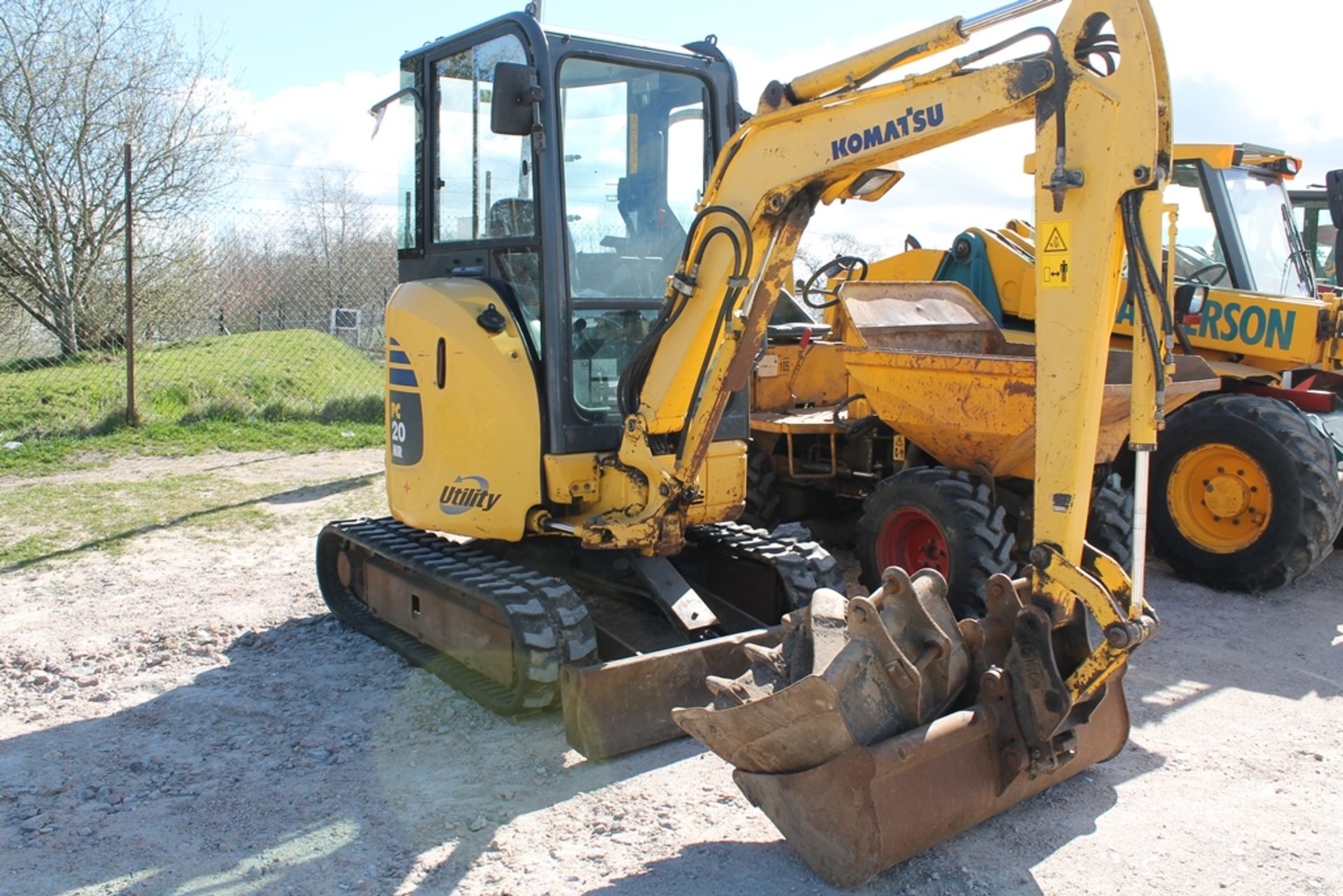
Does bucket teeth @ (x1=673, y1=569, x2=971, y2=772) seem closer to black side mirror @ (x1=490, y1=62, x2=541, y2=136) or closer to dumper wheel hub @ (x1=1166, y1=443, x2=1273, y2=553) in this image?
black side mirror @ (x1=490, y1=62, x2=541, y2=136)

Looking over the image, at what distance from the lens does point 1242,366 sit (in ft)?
23.7

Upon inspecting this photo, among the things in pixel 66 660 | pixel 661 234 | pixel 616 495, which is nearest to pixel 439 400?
pixel 616 495

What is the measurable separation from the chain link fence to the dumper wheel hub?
8.43 meters

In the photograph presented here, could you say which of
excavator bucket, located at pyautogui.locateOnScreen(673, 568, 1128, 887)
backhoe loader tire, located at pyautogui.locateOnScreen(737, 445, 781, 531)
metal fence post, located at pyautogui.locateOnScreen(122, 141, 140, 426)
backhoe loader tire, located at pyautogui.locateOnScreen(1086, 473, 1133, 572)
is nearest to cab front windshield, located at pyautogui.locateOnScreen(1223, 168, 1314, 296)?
backhoe loader tire, located at pyautogui.locateOnScreen(1086, 473, 1133, 572)

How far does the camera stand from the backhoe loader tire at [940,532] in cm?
543

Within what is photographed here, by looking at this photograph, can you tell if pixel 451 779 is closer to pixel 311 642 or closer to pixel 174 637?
pixel 311 642

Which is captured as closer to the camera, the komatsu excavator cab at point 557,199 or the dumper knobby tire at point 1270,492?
the komatsu excavator cab at point 557,199

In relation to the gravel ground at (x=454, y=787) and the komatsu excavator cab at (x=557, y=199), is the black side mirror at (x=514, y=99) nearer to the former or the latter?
the komatsu excavator cab at (x=557, y=199)

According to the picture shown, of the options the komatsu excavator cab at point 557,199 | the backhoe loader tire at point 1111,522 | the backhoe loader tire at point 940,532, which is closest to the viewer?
the komatsu excavator cab at point 557,199

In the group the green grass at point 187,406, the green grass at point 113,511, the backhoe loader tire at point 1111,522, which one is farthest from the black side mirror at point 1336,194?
the green grass at point 187,406

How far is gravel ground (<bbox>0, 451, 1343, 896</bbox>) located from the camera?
10.8 feet

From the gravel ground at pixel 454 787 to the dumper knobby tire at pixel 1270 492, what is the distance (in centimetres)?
59

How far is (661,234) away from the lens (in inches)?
192

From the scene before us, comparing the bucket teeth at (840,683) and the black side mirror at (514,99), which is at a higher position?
the black side mirror at (514,99)
